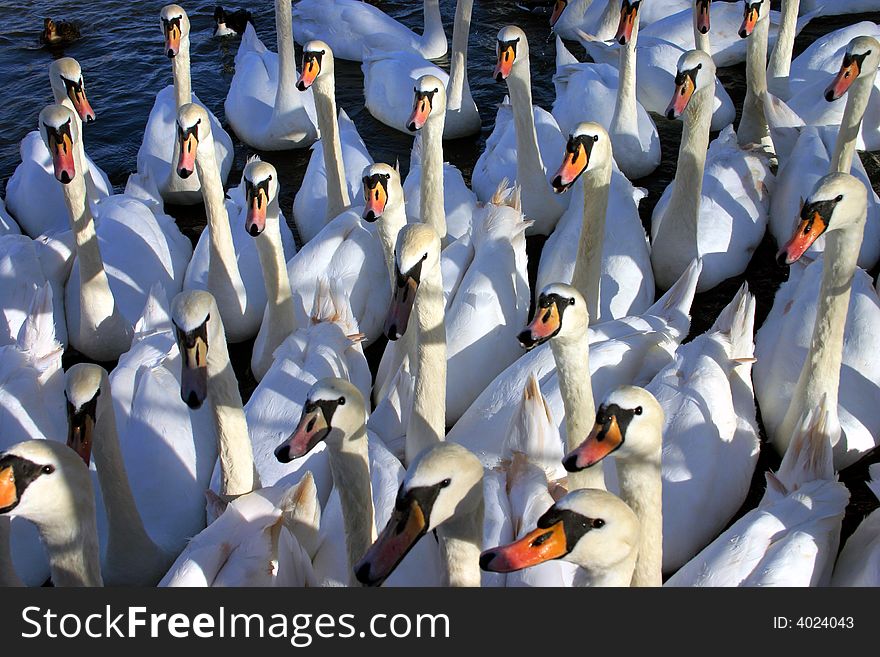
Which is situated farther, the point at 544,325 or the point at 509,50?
the point at 509,50

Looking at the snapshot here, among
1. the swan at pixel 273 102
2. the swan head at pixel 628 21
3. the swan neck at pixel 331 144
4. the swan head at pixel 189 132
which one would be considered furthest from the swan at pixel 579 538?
the swan at pixel 273 102

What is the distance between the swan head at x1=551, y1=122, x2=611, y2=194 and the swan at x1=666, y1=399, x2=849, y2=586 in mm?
2308

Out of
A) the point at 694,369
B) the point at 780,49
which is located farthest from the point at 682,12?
the point at 694,369

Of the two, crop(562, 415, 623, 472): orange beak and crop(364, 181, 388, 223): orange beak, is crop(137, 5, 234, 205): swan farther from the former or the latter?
crop(562, 415, 623, 472): orange beak

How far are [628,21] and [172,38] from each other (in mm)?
4101

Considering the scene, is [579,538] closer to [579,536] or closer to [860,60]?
[579,536]

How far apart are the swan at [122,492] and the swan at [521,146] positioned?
4.03m

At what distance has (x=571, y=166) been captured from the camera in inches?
293

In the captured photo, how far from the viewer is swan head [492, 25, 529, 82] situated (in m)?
9.09

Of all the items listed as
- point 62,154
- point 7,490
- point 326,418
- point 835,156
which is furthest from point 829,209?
point 62,154

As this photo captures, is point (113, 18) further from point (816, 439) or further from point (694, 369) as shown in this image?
point (816, 439)

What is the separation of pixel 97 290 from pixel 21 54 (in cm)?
713

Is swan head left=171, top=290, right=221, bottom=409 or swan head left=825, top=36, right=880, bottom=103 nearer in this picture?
swan head left=171, top=290, right=221, bottom=409

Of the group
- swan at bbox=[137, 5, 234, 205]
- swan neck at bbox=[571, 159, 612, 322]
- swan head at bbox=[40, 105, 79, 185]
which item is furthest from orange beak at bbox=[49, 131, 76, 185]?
swan neck at bbox=[571, 159, 612, 322]
